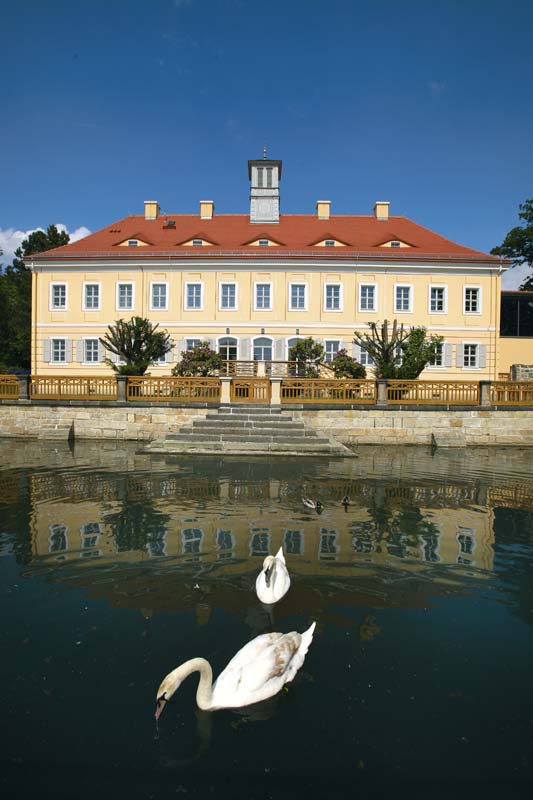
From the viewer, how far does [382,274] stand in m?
28.5

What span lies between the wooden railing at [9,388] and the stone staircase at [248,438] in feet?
24.2

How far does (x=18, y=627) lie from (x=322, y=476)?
26.5 feet

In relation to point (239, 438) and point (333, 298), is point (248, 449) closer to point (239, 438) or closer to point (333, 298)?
point (239, 438)

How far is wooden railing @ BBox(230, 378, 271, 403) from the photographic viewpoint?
59.5 ft

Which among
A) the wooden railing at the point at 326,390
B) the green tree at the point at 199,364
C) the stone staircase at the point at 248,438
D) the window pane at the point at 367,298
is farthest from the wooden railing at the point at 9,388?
the window pane at the point at 367,298

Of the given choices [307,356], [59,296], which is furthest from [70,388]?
[59,296]

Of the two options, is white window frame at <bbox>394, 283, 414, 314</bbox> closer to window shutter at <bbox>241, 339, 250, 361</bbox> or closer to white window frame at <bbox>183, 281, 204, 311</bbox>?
window shutter at <bbox>241, 339, 250, 361</bbox>

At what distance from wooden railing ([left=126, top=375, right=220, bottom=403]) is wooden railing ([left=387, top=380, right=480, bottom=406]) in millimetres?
6940

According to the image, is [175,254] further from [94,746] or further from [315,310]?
[94,746]

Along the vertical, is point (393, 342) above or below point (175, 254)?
below

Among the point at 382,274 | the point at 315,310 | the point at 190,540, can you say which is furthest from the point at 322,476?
the point at 382,274

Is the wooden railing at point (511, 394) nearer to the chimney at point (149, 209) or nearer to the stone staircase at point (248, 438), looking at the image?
the stone staircase at point (248, 438)

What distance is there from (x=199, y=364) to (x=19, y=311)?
3084 cm

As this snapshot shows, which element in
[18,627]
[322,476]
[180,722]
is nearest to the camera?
[180,722]
